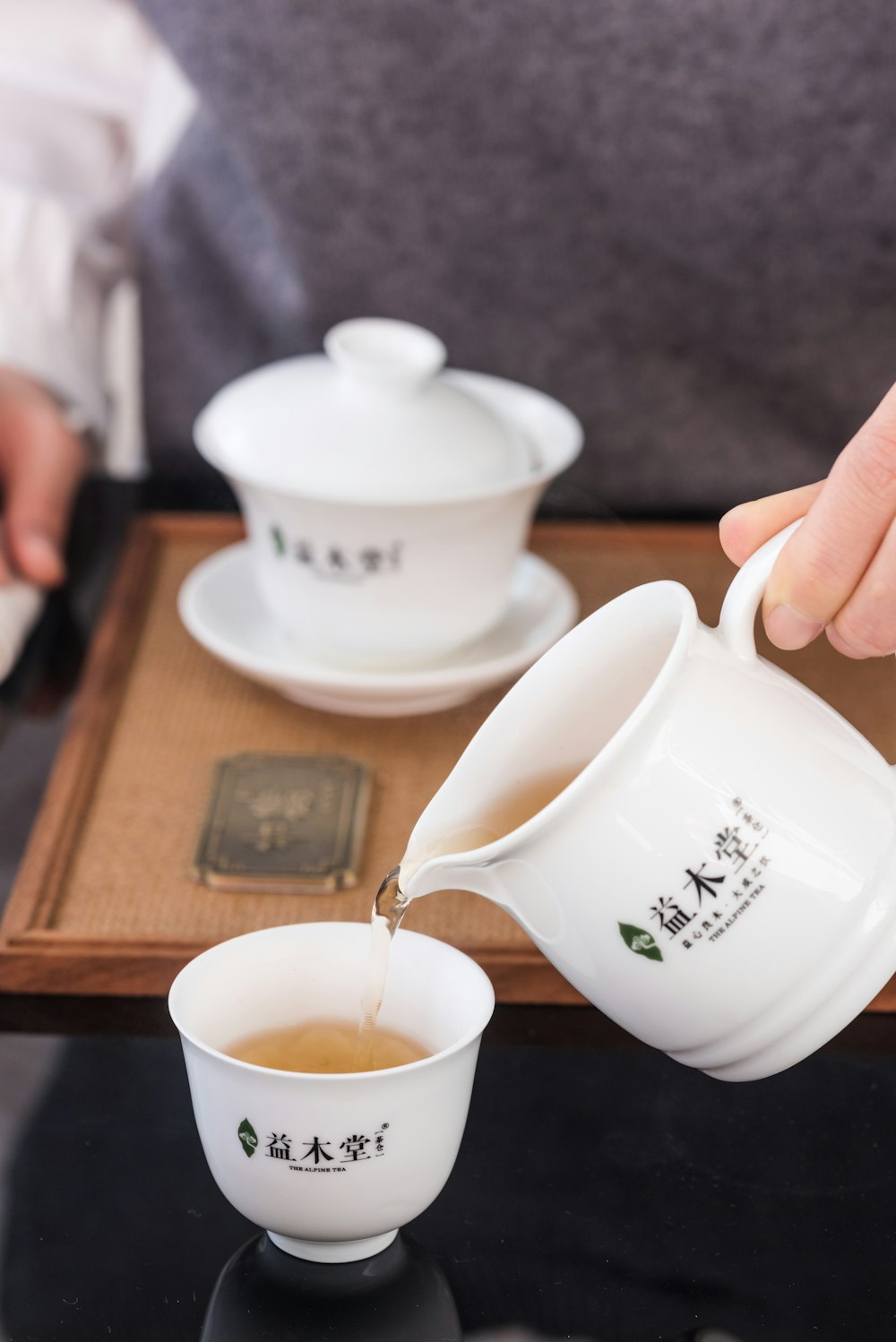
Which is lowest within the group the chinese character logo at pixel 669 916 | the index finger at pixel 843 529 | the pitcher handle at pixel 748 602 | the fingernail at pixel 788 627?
the chinese character logo at pixel 669 916

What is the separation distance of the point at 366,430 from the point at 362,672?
143mm

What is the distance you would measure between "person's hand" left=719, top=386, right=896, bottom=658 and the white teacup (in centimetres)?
17

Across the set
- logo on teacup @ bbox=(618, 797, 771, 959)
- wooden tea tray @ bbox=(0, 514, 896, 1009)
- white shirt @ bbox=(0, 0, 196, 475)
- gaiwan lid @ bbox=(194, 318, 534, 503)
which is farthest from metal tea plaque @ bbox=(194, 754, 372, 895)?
white shirt @ bbox=(0, 0, 196, 475)

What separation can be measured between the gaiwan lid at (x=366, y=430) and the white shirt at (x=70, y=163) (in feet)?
1.23

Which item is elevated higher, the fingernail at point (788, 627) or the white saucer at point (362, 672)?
the fingernail at point (788, 627)

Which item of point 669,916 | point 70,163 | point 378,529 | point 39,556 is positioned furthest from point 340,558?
point 70,163

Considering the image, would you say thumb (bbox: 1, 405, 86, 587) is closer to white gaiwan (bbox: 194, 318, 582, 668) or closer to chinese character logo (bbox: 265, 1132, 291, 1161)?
white gaiwan (bbox: 194, 318, 582, 668)

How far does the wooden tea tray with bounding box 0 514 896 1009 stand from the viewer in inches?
23.9

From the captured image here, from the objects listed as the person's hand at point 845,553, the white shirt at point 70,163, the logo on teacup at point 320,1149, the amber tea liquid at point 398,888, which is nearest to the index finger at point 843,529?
the person's hand at point 845,553

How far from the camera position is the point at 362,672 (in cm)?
80

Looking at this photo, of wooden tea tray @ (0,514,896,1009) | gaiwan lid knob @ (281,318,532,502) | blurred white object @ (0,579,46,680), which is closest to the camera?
wooden tea tray @ (0,514,896,1009)

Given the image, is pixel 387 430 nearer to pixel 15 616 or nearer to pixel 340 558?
pixel 340 558

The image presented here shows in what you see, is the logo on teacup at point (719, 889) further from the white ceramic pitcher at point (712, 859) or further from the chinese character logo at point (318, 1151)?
the chinese character logo at point (318, 1151)

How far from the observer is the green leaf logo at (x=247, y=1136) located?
44 cm
